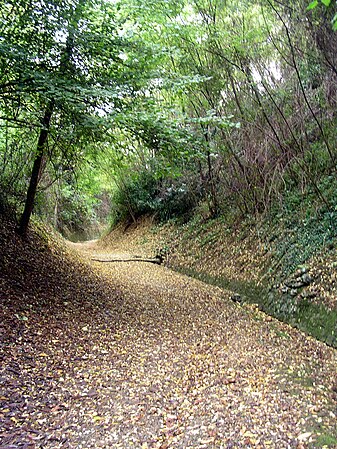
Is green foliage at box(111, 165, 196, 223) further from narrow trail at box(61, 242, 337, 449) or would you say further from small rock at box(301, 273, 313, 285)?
narrow trail at box(61, 242, 337, 449)

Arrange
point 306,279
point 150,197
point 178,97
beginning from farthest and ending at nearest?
point 150,197
point 178,97
point 306,279

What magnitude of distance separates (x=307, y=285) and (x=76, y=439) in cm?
426

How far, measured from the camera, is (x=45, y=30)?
14.1 ft

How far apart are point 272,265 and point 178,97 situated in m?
4.05

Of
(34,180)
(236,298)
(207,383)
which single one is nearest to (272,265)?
(236,298)

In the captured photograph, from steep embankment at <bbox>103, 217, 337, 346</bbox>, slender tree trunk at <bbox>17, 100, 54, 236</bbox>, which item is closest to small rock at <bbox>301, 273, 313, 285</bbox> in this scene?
steep embankment at <bbox>103, 217, 337, 346</bbox>

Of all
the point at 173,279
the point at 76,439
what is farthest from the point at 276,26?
the point at 76,439

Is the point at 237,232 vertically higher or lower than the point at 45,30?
lower

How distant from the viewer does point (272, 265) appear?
6.54m

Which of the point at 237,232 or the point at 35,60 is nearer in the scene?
the point at 35,60

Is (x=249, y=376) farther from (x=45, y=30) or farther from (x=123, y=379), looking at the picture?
(x=45, y=30)

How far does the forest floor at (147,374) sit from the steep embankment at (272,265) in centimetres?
36

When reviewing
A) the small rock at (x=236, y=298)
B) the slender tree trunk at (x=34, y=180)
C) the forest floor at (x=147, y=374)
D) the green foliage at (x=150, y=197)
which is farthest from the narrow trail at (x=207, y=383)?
the green foliage at (x=150, y=197)

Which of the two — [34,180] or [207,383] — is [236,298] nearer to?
[207,383]
